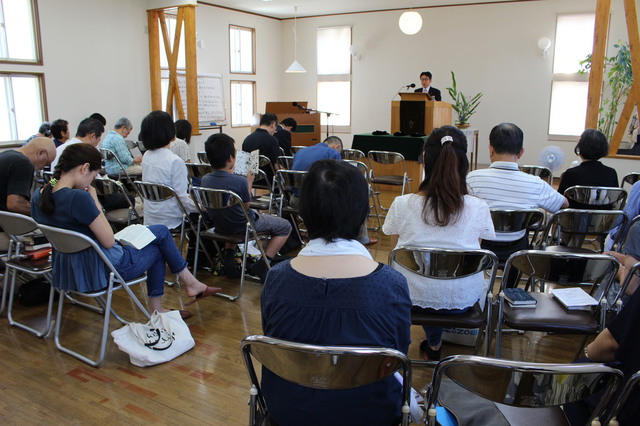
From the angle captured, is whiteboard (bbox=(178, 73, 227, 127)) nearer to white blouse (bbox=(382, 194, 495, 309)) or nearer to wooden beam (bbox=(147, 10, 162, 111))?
wooden beam (bbox=(147, 10, 162, 111))

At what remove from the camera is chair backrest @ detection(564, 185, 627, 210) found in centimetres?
354

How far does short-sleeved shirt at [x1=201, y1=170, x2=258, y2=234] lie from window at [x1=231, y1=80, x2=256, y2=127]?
8.16m

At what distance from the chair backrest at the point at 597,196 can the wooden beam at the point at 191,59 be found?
669cm

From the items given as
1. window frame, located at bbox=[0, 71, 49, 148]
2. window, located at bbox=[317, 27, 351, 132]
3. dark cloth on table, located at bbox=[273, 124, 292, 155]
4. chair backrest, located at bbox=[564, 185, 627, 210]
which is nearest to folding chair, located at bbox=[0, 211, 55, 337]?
chair backrest, located at bbox=[564, 185, 627, 210]

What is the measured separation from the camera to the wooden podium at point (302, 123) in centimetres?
997

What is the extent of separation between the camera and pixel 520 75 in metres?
10.0

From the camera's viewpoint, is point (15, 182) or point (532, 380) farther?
point (15, 182)

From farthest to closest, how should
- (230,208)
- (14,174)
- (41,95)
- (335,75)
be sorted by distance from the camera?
(335,75), (41,95), (230,208), (14,174)

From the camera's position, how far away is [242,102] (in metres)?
11.8

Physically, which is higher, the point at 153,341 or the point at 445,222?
the point at 445,222

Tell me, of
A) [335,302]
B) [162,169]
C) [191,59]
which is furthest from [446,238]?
[191,59]

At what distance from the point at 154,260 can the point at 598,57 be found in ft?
17.8

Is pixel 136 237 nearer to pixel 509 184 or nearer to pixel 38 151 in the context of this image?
pixel 38 151

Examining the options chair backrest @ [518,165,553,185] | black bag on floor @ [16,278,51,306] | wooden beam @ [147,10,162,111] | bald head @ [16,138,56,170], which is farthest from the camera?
wooden beam @ [147,10,162,111]
